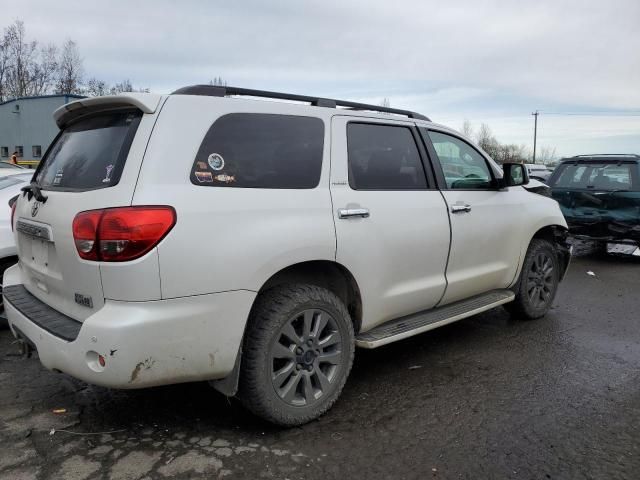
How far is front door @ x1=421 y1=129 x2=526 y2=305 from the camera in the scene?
408 centimetres

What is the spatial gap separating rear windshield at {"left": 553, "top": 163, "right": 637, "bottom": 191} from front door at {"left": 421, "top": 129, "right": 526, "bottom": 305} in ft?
15.3

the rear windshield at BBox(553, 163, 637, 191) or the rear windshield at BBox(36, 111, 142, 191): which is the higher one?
the rear windshield at BBox(36, 111, 142, 191)

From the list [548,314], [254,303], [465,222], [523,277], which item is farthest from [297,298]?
[548,314]

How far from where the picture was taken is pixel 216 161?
2822 mm

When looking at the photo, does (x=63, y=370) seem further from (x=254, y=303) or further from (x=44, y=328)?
(x=254, y=303)

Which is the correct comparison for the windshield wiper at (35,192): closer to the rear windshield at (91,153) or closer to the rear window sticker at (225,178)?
the rear windshield at (91,153)

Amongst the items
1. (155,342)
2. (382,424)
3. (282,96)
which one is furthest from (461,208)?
(155,342)

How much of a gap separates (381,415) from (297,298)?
3.11 ft

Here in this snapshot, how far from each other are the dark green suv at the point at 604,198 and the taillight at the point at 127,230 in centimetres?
789

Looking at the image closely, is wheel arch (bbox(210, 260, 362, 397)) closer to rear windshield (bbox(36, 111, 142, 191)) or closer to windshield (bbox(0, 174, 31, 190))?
rear windshield (bbox(36, 111, 142, 191))

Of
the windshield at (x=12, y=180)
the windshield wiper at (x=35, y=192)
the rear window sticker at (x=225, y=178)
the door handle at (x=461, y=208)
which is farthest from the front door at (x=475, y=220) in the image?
the windshield at (x=12, y=180)

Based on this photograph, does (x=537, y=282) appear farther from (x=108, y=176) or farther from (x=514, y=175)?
(x=108, y=176)

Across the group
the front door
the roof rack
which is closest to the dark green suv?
the front door

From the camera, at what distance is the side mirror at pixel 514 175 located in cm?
461
